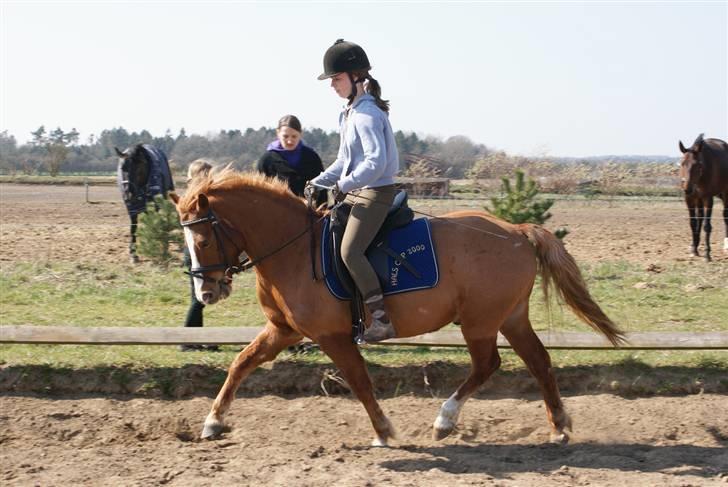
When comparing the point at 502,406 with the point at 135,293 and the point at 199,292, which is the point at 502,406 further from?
the point at 135,293

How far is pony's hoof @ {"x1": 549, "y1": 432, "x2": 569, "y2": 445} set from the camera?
648 cm

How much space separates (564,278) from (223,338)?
2996mm

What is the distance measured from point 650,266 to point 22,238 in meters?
11.8

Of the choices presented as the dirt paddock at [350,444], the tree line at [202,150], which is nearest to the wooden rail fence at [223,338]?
the dirt paddock at [350,444]

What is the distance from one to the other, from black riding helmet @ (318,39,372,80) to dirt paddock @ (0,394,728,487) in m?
2.62

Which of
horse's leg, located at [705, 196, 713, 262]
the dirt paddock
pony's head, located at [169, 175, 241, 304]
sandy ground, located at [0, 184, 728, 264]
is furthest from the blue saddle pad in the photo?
horse's leg, located at [705, 196, 713, 262]

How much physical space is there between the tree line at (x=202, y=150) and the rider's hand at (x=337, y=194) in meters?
29.2

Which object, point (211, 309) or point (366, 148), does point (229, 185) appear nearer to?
point (366, 148)

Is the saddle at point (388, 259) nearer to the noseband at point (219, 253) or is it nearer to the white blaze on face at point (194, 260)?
the noseband at point (219, 253)

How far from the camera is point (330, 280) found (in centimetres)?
619

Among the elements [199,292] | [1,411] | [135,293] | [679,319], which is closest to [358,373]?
[199,292]

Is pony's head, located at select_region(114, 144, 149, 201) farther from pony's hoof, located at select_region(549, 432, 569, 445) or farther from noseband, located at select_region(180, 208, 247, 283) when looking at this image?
pony's hoof, located at select_region(549, 432, 569, 445)

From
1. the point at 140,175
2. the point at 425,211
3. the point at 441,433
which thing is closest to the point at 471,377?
the point at 441,433

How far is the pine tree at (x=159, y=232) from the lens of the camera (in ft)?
44.3
